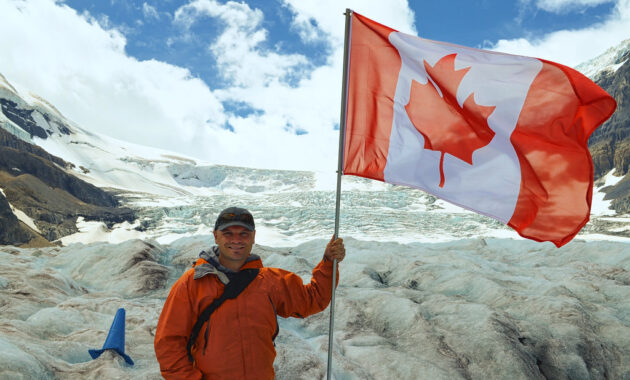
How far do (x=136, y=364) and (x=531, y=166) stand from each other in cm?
463

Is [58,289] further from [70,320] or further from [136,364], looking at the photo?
[136,364]

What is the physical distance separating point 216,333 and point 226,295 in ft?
0.68

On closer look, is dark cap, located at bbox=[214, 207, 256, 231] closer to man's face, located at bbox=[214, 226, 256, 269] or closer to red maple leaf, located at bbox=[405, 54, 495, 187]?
man's face, located at bbox=[214, 226, 256, 269]

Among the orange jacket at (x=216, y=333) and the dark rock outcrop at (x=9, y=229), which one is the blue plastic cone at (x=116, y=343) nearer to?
the orange jacket at (x=216, y=333)

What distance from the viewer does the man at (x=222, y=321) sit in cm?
216

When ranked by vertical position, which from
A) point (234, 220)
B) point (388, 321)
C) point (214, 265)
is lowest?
point (388, 321)

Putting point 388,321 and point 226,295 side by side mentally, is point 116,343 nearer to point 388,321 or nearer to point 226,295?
point 226,295

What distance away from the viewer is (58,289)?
288 inches

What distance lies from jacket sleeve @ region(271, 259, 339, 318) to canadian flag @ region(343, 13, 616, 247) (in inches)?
52.1

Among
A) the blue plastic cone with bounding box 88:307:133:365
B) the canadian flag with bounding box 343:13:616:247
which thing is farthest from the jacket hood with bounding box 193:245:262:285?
the blue plastic cone with bounding box 88:307:133:365

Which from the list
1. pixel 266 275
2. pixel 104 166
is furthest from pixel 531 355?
pixel 104 166

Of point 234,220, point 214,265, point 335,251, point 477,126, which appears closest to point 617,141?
point 477,126

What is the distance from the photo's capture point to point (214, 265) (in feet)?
7.60

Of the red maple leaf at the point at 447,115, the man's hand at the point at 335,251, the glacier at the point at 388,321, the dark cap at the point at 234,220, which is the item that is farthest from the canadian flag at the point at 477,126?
the glacier at the point at 388,321
